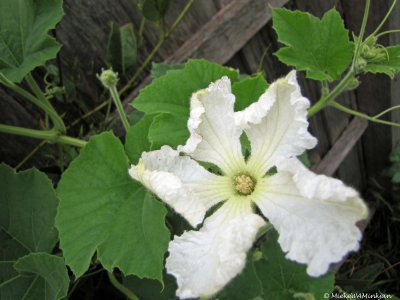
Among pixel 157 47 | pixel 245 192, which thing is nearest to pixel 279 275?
pixel 245 192

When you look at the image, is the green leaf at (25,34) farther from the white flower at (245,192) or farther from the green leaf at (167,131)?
the white flower at (245,192)

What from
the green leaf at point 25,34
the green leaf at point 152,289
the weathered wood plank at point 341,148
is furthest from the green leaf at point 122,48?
the weathered wood plank at point 341,148

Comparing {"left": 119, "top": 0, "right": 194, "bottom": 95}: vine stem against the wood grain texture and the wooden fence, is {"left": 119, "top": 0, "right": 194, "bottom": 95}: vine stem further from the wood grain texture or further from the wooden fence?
the wood grain texture

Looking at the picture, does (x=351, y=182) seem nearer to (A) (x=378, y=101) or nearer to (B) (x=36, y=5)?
(A) (x=378, y=101)

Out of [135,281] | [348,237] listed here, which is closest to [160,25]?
[135,281]

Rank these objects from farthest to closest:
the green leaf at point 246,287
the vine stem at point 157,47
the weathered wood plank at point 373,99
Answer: the weathered wood plank at point 373,99 → the vine stem at point 157,47 → the green leaf at point 246,287

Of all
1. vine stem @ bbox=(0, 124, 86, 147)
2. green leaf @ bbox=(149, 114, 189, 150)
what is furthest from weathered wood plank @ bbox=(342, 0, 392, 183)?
vine stem @ bbox=(0, 124, 86, 147)
